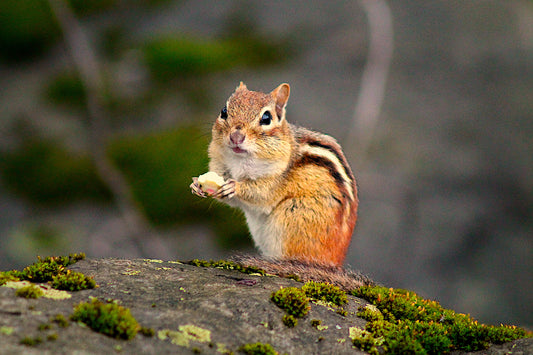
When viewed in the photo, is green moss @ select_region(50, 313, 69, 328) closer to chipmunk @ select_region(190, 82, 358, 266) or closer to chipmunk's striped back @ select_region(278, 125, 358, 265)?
chipmunk @ select_region(190, 82, 358, 266)

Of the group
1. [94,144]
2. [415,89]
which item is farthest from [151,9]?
[415,89]

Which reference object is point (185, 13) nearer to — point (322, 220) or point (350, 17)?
point (350, 17)

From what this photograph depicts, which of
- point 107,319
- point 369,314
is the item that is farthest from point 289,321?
point 107,319

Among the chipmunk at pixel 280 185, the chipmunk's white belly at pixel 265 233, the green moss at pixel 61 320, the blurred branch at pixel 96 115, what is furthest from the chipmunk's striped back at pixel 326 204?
the blurred branch at pixel 96 115

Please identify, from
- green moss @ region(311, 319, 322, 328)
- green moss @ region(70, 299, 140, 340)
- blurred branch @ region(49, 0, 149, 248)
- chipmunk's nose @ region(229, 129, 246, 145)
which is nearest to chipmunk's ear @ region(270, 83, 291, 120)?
chipmunk's nose @ region(229, 129, 246, 145)

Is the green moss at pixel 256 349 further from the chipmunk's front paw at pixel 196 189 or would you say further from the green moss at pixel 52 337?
the chipmunk's front paw at pixel 196 189

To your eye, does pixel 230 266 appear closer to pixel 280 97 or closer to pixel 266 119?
pixel 266 119
